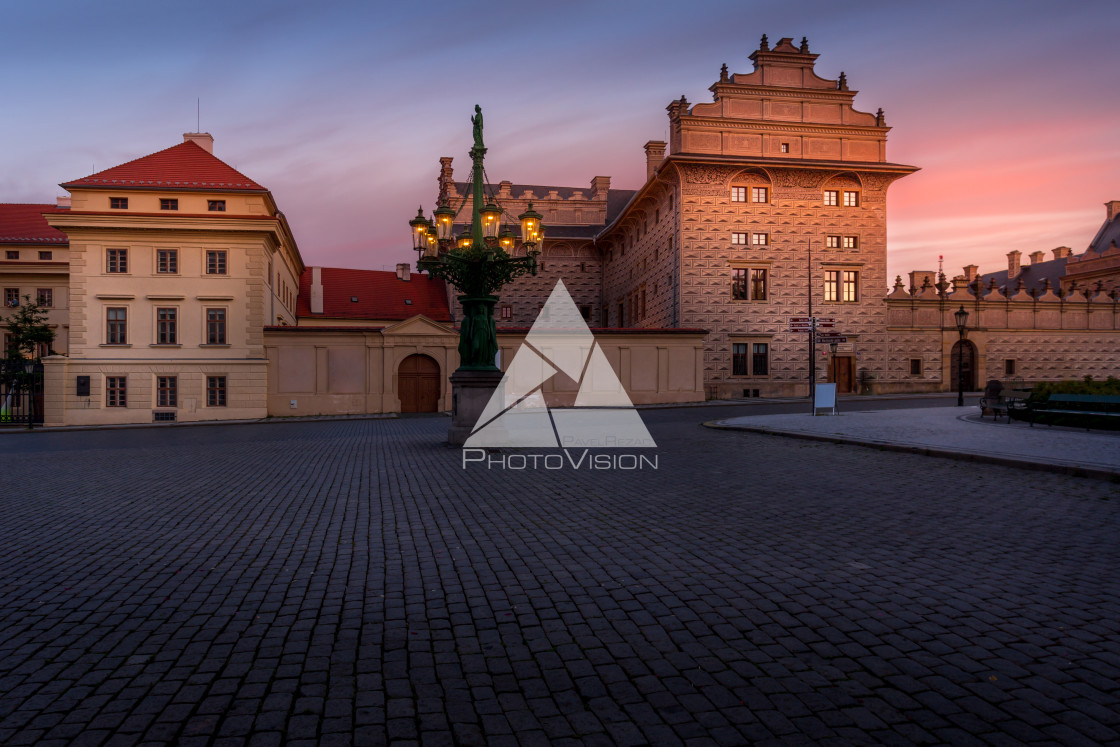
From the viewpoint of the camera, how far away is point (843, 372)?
139 feet

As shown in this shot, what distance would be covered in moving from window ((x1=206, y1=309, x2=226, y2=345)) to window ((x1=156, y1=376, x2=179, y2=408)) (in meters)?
2.34

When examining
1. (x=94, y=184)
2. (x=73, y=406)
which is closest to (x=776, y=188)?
(x=94, y=184)

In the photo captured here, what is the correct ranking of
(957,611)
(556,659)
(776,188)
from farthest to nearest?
(776,188)
(957,611)
(556,659)

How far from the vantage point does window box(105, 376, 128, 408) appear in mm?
31578

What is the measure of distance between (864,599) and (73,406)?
3494 cm

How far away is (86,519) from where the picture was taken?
8016 mm

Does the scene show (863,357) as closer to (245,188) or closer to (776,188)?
(776,188)

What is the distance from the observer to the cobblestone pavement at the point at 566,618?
3232 mm

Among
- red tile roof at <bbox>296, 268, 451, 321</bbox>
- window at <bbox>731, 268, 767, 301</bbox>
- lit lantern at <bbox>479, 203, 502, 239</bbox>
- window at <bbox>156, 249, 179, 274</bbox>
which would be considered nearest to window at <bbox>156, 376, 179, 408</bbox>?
window at <bbox>156, 249, 179, 274</bbox>

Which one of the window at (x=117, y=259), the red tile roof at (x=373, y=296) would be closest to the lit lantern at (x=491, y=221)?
the window at (x=117, y=259)

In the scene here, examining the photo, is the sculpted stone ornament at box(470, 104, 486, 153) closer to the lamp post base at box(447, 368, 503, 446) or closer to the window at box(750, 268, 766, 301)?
the lamp post base at box(447, 368, 503, 446)

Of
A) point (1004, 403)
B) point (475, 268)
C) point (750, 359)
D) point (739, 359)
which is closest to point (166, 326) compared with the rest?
point (475, 268)

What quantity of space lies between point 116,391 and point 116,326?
9.73 ft

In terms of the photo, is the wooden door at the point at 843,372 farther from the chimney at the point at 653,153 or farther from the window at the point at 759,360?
the chimney at the point at 653,153
